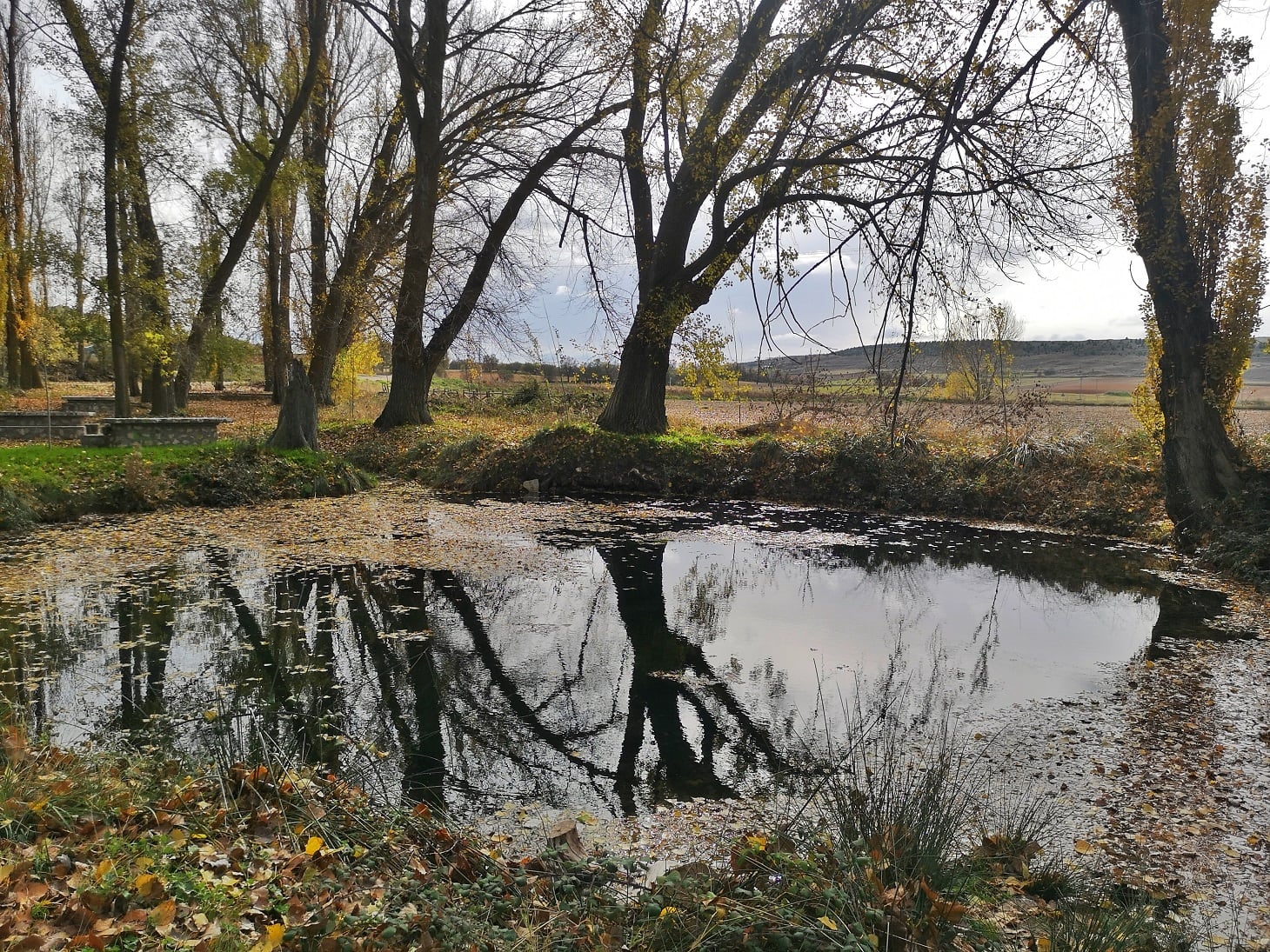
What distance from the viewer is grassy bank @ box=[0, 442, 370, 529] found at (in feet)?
31.2

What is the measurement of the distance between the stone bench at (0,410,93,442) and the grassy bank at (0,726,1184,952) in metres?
13.9

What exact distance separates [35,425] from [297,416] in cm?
600

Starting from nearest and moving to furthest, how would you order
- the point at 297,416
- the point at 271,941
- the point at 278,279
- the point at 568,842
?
the point at 271,941
the point at 568,842
the point at 297,416
the point at 278,279

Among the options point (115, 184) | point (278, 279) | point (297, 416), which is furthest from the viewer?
point (278, 279)

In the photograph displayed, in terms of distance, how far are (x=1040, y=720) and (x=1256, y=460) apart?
6998 millimetres

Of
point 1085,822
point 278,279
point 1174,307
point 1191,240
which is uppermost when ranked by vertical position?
point 278,279

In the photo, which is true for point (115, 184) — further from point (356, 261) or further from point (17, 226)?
point (17, 226)

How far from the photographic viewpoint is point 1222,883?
10.5 ft

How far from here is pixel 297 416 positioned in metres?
13.1

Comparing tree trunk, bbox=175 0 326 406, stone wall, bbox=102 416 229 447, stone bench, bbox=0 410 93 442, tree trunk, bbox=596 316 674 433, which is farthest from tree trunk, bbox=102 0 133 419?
tree trunk, bbox=596 316 674 433

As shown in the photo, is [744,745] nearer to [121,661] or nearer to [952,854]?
[952,854]

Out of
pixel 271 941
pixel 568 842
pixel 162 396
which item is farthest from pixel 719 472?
pixel 162 396

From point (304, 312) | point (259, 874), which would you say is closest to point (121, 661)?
point (259, 874)

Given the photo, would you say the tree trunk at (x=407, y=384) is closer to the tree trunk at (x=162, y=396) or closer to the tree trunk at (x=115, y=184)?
the tree trunk at (x=162, y=396)
